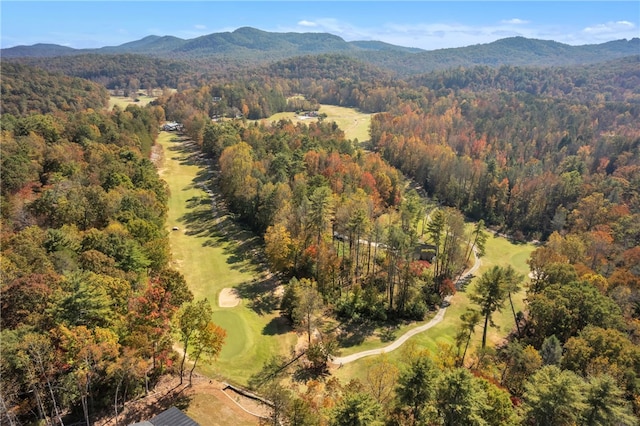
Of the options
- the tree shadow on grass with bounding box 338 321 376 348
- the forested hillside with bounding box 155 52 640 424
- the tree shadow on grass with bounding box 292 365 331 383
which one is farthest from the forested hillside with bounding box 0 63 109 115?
the tree shadow on grass with bounding box 292 365 331 383

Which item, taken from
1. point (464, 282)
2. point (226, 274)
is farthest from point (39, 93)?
point (464, 282)

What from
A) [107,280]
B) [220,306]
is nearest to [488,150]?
[220,306]

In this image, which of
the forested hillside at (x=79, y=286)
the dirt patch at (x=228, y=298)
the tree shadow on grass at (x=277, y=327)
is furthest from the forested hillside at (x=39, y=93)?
the tree shadow on grass at (x=277, y=327)

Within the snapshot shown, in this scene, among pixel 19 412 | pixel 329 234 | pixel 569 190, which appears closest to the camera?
pixel 19 412

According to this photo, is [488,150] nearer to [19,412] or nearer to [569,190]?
[569,190]

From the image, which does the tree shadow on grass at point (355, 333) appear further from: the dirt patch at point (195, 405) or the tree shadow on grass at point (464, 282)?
the tree shadow on grass at point (464, 282)

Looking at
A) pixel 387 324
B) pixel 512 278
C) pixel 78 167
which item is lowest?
pixel 387 324

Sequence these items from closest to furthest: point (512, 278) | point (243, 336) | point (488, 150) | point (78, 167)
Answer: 1. point (243, 336)
2. point (512, 278)
3. point (78, 167)
4. point (488, 150)
